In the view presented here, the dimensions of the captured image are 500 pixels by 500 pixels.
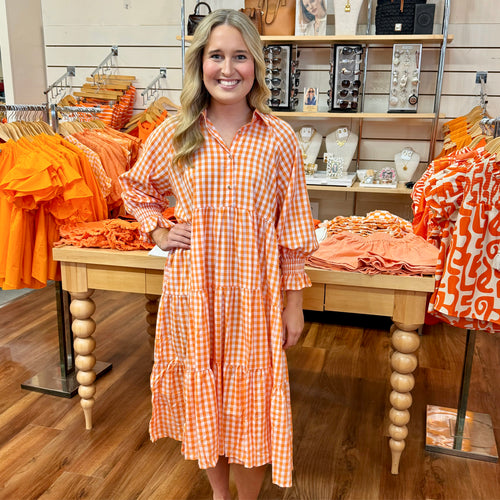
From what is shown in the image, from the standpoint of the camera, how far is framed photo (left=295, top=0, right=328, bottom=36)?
11.4 feet

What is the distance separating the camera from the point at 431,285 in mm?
1906

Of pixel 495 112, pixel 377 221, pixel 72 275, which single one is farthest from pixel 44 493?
pixel 495 112

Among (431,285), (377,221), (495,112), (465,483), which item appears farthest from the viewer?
(495,112)

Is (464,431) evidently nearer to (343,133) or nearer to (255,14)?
(343,133)

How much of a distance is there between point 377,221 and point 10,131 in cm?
172

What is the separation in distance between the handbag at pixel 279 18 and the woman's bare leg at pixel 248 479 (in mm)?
2860

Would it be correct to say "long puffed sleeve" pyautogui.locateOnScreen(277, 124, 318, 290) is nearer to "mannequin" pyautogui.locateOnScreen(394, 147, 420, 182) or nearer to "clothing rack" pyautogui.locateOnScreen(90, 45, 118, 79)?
"mannequin" pyautogui.locateOnScreen(394, 147, 420, 182)

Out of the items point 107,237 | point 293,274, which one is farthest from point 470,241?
point 107,237

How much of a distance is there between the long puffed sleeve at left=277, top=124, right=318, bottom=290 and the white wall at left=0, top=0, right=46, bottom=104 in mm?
3549

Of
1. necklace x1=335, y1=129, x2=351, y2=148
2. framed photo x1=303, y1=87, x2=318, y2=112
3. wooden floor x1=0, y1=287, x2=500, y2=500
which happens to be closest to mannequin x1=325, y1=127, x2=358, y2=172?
necklace x1=335, y1=129, x2=351, y2=148

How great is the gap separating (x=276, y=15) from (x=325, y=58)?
514 mm

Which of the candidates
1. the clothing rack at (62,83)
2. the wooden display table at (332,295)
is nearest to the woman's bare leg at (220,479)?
the wooden display table at (332,295)

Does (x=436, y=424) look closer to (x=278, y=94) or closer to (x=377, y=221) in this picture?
(x=377, y=221)

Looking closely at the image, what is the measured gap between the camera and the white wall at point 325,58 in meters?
3.64
